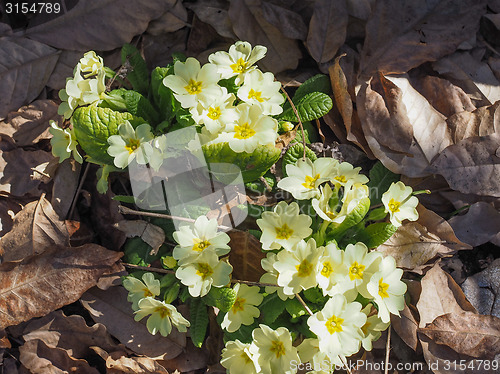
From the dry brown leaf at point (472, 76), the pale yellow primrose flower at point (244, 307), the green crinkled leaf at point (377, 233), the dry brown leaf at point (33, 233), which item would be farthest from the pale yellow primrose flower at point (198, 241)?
the dry brown leaf at point (472, 76)

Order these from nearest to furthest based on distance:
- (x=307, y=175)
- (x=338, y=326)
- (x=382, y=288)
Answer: (x=338, y=326)
(x=382, y=288)
(x=307, y=175)

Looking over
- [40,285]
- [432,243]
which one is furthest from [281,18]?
[40,285]

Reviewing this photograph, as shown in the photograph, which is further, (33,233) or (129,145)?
(33,233)

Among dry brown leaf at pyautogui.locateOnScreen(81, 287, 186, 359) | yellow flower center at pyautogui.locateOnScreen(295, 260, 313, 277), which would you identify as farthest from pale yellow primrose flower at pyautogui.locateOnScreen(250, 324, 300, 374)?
dry brown leaf at pyautogui.locateOnScreen(81, 287, 186, 359)

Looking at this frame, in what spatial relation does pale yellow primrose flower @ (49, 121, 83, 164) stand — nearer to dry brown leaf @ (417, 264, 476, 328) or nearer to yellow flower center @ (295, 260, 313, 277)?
yellow flower center @ (295, 260, 313, 277)

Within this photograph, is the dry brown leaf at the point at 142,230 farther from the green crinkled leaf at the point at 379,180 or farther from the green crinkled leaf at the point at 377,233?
the green crinkled leaf at the point at 379,180

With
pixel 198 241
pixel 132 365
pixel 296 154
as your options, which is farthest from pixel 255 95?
pixel 132 365

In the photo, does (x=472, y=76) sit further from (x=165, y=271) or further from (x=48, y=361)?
(x=48, y=361)

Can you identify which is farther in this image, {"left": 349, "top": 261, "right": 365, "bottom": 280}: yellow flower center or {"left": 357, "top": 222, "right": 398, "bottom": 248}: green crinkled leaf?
{"left": 357, "top": 222, "right": 398, "bottom": 248}: green crinkled leaf
